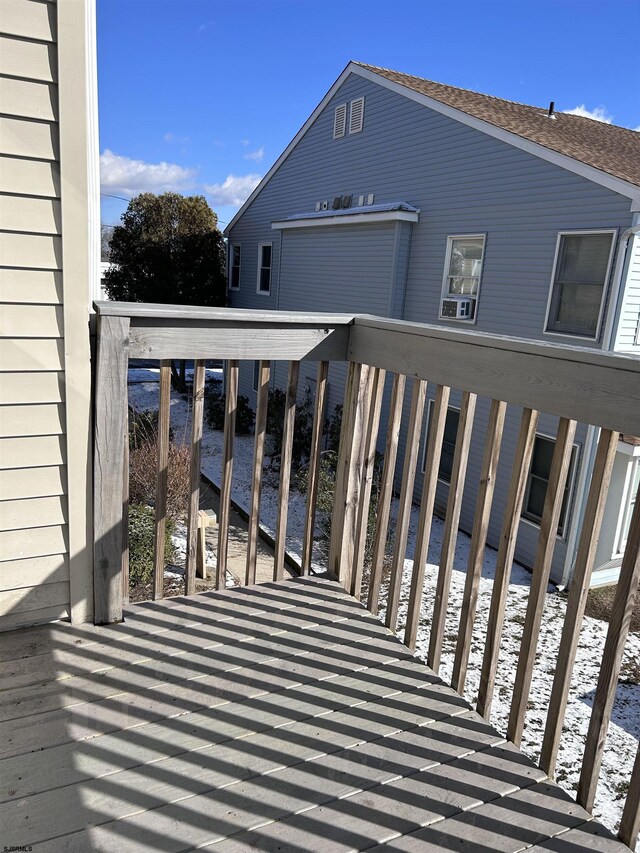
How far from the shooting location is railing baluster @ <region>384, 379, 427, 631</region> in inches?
80.7

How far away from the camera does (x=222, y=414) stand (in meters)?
14.5

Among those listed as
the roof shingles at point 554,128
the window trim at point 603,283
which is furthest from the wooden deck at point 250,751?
the roof shingles at point 554,128

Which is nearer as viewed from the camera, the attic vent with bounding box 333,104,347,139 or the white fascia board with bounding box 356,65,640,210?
the white fascia board with bounding box 356,65,640,210

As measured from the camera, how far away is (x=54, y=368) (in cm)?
196

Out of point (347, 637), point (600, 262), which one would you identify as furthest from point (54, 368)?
point (600, 262)

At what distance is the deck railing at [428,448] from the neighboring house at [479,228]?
249 inches

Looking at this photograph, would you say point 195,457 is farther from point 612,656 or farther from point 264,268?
point 264,268

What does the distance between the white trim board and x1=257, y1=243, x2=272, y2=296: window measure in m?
2.31

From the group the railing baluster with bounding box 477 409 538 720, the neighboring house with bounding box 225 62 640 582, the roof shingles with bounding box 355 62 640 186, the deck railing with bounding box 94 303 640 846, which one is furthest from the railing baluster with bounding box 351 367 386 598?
the roof shingles with bounding box 355 62 640 186

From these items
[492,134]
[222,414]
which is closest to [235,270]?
[222,414]

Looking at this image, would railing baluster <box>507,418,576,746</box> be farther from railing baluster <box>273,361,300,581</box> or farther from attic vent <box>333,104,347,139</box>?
attic vent <box>333,104,347,139</box>

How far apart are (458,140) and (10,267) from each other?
Result: 9.27m

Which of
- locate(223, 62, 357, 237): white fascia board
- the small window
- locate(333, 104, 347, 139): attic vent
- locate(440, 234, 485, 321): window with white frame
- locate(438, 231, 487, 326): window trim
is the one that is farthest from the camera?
the small window

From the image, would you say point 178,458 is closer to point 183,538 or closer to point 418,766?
point 183,538
